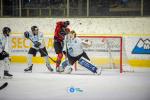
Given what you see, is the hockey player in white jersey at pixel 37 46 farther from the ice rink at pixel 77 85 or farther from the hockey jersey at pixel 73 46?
the hockey jersey at pixel 73 46

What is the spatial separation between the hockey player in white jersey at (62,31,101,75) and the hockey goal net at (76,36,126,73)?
176 mm

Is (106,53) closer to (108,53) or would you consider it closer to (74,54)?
(108,53)

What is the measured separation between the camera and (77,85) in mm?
6355

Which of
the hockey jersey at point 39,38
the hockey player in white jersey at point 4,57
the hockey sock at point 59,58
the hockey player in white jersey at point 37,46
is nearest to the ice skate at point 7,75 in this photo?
the hockey player in white jersey at point 4,57

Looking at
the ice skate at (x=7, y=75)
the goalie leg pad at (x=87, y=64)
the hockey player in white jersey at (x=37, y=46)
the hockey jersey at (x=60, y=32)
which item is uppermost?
the hockey jersey at (x=60, y=32)

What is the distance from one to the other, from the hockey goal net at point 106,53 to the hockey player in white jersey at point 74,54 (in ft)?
0.58

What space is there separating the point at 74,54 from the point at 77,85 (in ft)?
4.79

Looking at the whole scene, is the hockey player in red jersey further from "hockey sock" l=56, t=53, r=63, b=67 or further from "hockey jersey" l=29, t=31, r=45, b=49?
"hockey jersey" l=29, t=31, r=45, b=49

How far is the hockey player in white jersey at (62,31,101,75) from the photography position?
762cm

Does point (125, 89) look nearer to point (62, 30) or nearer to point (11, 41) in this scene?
point (62, 30)

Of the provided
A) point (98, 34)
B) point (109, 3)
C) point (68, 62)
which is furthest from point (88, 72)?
point (109, 3)

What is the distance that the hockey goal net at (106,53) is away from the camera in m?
7.86

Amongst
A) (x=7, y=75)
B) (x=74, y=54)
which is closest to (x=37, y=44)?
(x=74, y=54)

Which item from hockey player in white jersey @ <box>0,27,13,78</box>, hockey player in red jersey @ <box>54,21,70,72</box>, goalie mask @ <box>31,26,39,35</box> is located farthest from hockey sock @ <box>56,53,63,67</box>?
hockey player in white jersey @ <box>0,27,13,78</box>
